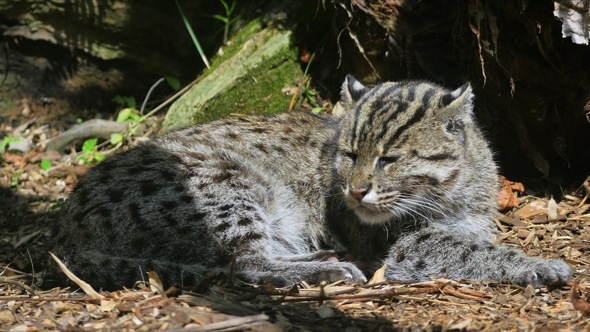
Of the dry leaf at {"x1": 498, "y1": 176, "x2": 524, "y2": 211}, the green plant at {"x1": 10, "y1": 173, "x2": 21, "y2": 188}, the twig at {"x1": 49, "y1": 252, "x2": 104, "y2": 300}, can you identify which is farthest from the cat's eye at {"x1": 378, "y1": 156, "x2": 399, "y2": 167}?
the green plant at {"x1": 10, "y1": 173, "x2": 21, "y2": 188}

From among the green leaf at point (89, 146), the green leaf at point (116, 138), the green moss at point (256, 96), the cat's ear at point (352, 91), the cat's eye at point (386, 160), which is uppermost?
the cat's ear at point (352, 91)

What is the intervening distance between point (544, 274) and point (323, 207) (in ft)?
7.13

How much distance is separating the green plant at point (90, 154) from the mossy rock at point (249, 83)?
39.0 inches

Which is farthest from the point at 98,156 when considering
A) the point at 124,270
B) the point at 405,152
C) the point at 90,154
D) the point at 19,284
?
the point at 405,152

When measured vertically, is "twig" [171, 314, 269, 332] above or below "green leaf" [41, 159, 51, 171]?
above

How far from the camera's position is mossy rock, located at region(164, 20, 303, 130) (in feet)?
30.0

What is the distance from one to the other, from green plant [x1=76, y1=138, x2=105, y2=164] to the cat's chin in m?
4.50

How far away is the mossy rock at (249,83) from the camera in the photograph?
360 inches

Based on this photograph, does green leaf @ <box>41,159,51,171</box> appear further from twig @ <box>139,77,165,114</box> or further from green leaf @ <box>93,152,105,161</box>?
twig @ <box>139,77,165,114</box>

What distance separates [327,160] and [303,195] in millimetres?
431

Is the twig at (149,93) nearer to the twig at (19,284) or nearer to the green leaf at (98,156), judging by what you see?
the green leaf at (98,156)

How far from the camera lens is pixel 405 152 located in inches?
247

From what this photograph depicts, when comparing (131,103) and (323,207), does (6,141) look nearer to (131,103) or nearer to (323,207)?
(131,103)

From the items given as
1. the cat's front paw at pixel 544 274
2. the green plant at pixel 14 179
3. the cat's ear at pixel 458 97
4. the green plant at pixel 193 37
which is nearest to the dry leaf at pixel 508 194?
the cat's ear at pixel 458 97
